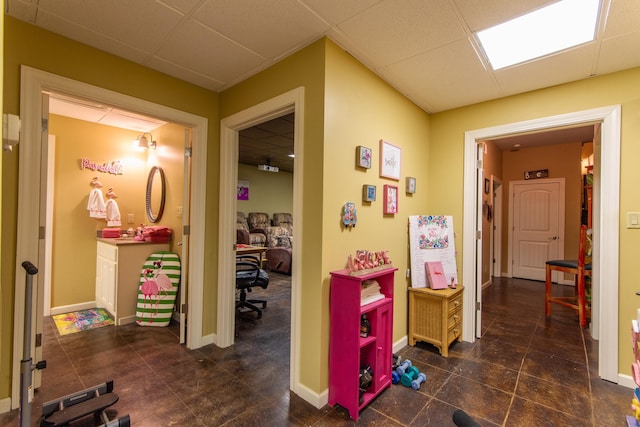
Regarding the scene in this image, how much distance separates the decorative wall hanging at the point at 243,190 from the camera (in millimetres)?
7117

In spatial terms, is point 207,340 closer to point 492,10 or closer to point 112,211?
point 112,211

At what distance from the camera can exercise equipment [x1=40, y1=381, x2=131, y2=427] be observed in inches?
68.0

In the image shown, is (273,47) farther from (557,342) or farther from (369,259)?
(557,342)

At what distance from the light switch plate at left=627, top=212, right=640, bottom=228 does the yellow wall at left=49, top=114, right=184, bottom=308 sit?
413cm

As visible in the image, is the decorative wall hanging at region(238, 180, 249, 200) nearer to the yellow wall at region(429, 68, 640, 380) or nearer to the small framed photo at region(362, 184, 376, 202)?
the yellow wall at region(429, 68, 640, 380)

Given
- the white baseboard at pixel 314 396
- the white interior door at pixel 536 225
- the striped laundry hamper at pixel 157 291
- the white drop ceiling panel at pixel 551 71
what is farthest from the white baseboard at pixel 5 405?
the white interior door at pixel 536 225

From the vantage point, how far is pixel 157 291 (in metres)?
3.37

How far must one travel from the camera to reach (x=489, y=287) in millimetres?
5289

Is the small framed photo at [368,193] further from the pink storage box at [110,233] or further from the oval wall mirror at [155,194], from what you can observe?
the pink storage box at [110,233]

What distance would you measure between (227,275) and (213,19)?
205 cm

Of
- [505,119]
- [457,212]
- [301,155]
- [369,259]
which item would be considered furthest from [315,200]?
[505,119]

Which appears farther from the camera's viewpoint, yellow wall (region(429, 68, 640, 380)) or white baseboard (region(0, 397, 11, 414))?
yellow wall (region(429, 68, 640, 380))

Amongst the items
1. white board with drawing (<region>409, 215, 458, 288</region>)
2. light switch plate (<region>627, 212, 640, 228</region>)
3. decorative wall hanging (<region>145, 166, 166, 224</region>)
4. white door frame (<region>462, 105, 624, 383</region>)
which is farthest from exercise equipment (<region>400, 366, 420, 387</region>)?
decorative wall hanging (<region>145, 166, 166, 224</region>)

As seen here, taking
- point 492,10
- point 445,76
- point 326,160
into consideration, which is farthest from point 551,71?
point 326,160
